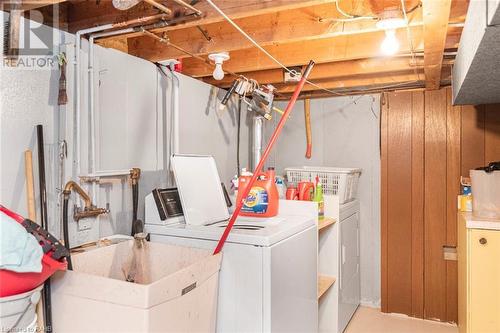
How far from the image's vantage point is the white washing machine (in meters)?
1.81

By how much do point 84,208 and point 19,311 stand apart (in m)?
0.69

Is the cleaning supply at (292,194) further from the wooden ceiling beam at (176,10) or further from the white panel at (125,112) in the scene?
the wooden ceiling beam at (176,10)

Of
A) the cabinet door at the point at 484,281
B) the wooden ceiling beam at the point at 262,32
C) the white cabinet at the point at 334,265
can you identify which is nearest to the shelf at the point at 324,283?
the white cabinet at the point at 334,265

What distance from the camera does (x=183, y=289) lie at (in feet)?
5.01

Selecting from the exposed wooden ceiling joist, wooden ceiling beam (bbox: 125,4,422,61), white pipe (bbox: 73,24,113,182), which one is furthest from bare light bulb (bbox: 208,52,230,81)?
the exposed wooden ceiling joist

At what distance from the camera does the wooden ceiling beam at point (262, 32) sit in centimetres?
202

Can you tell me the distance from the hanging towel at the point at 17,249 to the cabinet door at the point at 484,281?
2.43 metres

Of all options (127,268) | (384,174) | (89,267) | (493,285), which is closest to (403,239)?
(384,174)

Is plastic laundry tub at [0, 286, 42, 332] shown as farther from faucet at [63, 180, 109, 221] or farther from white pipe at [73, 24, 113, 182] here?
white pipe at [73, 24, 113, 182]

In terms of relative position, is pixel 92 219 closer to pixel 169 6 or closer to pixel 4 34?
pixel 4 34

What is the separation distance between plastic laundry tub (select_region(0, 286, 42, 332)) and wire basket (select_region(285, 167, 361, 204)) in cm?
236

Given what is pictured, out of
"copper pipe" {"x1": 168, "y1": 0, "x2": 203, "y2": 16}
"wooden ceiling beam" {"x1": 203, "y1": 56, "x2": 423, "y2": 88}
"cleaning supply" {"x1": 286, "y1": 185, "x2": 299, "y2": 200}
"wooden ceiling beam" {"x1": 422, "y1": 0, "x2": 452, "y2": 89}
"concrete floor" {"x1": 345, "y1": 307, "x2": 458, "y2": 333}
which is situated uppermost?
"wooden ceiling beam" {"x1": 203, "y1": 56, "x2": 423, "y2": 88}

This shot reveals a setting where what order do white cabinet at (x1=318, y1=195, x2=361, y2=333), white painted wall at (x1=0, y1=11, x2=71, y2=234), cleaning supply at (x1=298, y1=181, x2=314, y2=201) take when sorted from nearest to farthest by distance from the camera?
white painted wall at (x1=0, y1=11, x2=71, y2=234) → cleaning supply at (x1=298, y1=181, x2=314, y2=201) → white cabinet at (x1=318, y1=195, x2=361, y2=333)

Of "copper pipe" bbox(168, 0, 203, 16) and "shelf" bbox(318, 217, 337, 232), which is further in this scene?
"shelf" bbox(318, 217, 337, 232)
